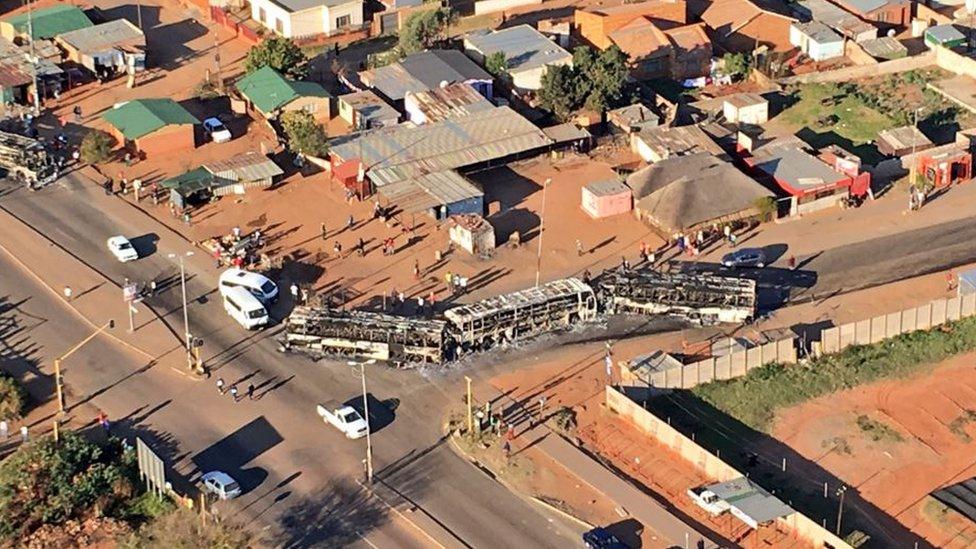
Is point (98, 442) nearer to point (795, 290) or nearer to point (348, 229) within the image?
point (348, 229)

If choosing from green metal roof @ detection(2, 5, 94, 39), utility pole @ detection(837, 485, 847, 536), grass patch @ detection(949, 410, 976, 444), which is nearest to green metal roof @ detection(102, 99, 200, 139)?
green metal roof @ detection(2, 5, 94, 39)

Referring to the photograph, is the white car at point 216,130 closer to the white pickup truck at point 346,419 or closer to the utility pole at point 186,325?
the utility pole at point 186,325

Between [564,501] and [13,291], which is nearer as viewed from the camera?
[564,501]

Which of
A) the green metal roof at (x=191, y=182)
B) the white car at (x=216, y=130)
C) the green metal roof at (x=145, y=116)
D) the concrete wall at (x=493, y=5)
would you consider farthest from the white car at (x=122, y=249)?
the concrete wall at (x=493, y=5)

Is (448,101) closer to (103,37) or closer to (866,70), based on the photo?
(103,37)

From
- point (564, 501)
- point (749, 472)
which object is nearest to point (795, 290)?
point (749, 472)

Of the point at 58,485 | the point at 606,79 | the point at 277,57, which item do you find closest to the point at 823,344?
the point at 606,79
